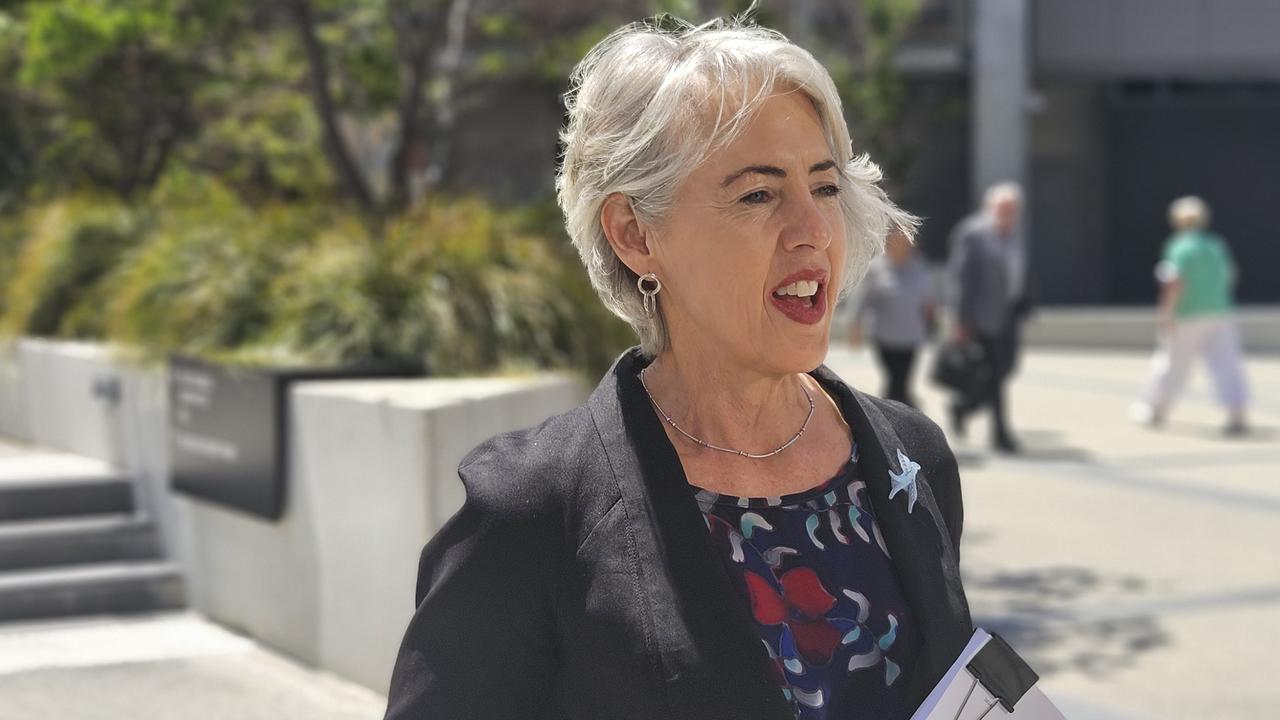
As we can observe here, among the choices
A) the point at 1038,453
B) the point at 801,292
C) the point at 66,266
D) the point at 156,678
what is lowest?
the point at 156,678

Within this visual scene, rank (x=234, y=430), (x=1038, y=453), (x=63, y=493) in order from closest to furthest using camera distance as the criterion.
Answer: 1. (x=234, y=430)
2. (x=63, y=493)
3. (x=1038, y=453)

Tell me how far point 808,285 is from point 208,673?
4.69 meters

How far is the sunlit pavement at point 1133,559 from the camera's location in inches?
237

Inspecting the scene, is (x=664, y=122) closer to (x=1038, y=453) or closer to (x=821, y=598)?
(x=821, y=598)

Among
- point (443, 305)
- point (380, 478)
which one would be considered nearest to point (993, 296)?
point (443, 305)

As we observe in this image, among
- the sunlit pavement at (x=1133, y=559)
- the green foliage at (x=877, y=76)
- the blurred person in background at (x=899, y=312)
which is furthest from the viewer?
the green foliage at (x=877, y=76)

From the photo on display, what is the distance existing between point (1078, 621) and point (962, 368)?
4.69 meters

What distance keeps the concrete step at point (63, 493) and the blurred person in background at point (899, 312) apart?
5335mm

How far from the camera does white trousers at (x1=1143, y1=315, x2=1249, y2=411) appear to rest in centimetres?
1304

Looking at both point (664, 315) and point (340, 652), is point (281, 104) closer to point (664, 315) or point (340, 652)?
point (340, 652)

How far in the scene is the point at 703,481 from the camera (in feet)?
6.38

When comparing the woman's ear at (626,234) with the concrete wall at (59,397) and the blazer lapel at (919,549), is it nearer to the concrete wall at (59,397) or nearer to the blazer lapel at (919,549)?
the blazer lapel at (919,549)

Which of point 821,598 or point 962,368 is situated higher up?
point 962,368

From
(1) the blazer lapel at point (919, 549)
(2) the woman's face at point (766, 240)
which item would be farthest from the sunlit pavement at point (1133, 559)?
(2) the woman's face at point (766, 240)
